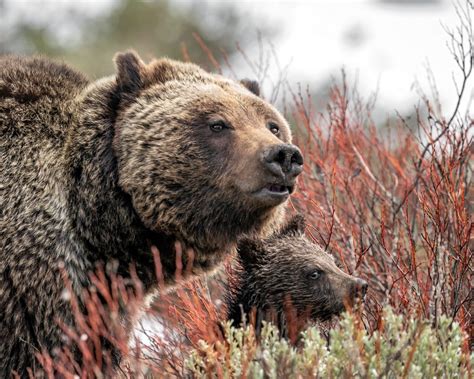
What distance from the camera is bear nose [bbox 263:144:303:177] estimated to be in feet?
16.6

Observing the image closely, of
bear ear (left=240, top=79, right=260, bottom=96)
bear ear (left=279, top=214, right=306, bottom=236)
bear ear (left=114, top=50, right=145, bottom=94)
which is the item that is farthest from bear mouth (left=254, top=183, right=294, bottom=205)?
bear ear (left=240, top=79, right=260, bottom=96)

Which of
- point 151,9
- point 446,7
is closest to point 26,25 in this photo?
point 151,9

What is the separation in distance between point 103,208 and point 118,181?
183 millimetres

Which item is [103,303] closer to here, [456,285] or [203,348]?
[203,348]

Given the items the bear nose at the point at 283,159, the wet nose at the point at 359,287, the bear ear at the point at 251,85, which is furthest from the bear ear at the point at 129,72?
the wet nose at the point at 359,287

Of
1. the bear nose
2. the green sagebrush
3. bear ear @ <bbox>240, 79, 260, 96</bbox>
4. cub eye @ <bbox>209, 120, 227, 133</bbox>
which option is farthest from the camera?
bear ear @ <bbox>240, 79, 260, 96</bbox>

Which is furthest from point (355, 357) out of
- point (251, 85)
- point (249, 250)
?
point (251, 85)

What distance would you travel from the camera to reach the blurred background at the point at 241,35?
27391 mm

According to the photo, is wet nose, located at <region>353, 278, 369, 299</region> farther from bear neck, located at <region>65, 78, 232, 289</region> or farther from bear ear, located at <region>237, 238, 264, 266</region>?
bear neck, located at <region>65, 78, 232, 289</region>

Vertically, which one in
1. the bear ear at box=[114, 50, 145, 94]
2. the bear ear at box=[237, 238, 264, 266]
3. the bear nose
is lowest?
the bear ear at box=[237, 238, 264, 266]

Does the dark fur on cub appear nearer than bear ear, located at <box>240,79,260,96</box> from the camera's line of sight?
Yes

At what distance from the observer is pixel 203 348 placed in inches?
179

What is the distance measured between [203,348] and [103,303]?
3.56ft

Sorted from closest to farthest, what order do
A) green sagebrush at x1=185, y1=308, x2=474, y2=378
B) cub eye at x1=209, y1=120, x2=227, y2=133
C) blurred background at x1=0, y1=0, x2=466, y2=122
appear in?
green sagebrush at x1=185, y1=308, x2=474, y2=378 < cub eye at x1=209, y1=120, x2=227, y2=133 < blurred background at x1=0, y1=0, x2=466, y2=122
